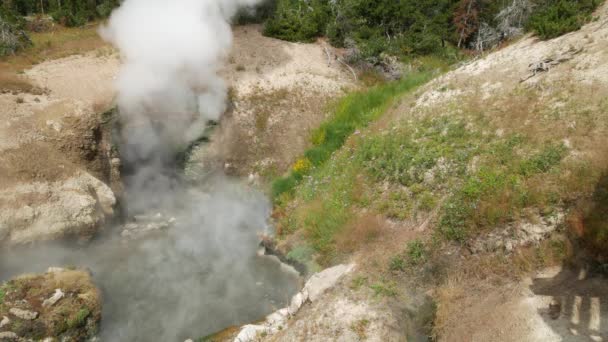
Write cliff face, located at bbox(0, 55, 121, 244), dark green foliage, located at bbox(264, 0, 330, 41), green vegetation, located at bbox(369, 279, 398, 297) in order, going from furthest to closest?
dark green foliage, located at bbox(264, 0, 330, 41)
cliff face, located at bbox(0, 55, 121, 244)
green vegetation, located at bbox(369, 279, 398, 297)

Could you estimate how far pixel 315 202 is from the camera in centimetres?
1109

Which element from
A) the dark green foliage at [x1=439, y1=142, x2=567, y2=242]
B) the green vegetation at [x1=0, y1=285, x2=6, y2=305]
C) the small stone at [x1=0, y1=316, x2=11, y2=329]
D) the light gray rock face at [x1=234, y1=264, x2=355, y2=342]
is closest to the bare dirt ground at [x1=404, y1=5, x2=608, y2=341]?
the dark green foliage at [x1=439, y1=142, x2=567, y2=242]

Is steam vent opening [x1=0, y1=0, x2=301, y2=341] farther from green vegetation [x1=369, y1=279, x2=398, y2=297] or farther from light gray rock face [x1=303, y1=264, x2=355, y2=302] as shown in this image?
green vegetation [x1=369, y1=279, x2=398, y2=297]

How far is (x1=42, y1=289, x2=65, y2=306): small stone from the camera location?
26.0 ft

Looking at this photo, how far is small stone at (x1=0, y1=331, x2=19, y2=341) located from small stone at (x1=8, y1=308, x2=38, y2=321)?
13.1 inches

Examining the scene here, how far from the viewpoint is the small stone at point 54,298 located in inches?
312

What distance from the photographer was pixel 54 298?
8023 millimetres

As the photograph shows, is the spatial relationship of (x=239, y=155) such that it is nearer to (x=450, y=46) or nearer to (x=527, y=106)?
(x=527, y=106)

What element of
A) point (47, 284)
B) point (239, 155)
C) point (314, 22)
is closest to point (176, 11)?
point (239, 155)

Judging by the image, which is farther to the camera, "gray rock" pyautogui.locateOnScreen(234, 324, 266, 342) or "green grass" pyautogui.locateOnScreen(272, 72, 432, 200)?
"green grass" pyautogui.locateOnScreen(272, 72, 432, 200)

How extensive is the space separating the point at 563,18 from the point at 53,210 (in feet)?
48.7

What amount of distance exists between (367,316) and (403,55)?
13614 mm

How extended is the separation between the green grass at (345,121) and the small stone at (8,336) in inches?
280

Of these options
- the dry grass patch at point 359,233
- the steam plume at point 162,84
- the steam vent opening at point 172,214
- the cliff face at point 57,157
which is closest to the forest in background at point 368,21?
the steam vent opening at point 172,214
